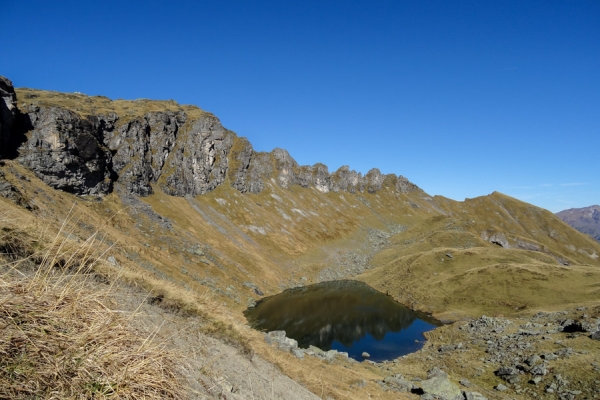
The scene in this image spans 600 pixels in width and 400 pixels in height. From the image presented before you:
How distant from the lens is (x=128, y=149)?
284ft

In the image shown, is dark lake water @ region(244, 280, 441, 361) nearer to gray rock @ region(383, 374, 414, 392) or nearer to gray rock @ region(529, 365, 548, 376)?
gray rock @ region(383, 374, 414, 392)

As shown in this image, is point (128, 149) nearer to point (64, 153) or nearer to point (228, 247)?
point (64, 153)

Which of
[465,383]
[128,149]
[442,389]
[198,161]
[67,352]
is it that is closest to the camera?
[67,352]

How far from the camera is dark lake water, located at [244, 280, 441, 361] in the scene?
145ft

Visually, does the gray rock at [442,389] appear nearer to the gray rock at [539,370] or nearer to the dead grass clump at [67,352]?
the gray rock at [539,370]

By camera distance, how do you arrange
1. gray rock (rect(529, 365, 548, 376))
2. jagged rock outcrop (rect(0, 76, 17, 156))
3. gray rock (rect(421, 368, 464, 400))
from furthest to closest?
jagged rock outcrop (rect(0, 76, 17, 156))
gray rock (rect(529, 365, 548, 376))
gray rock (rect(421, 368, 464, 400))

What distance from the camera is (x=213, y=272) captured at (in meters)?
62.2

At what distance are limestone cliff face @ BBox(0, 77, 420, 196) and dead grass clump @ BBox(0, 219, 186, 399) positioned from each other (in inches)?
2815

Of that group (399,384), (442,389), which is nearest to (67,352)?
(442,389)

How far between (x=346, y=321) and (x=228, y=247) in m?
37.1

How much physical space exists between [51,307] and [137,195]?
84939mm

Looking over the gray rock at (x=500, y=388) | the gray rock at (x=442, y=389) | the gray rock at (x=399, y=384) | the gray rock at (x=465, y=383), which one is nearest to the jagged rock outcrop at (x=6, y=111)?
the gray rock at (x=399, y=384)

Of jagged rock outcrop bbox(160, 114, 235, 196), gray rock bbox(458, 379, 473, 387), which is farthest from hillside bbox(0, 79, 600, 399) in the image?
gray rock bbox(458, 379, 473, 387)

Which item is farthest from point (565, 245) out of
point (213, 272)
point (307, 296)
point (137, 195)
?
point (137, 195)
